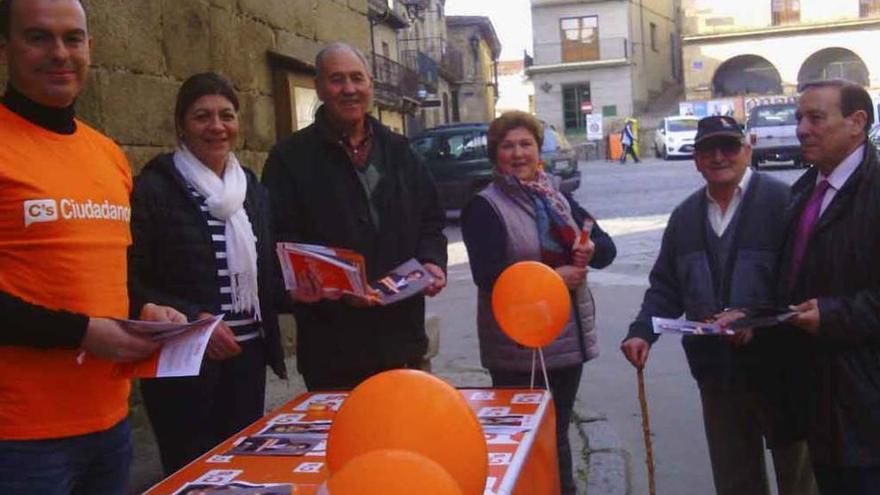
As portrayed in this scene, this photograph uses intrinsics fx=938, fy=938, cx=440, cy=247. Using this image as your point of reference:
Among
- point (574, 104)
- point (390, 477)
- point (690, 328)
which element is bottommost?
point (690, 328)

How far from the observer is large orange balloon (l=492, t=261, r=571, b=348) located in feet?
10.5

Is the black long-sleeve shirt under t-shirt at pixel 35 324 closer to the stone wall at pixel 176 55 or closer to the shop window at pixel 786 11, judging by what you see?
the stone wall at pixel 176 55

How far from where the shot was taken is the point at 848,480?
2957 mm

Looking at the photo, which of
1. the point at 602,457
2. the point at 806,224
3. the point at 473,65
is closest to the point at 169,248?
the point at 806,224

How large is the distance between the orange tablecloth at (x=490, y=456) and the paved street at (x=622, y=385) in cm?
176

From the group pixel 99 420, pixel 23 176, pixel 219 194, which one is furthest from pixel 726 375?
pixel 23 176

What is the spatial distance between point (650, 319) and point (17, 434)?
2.26m

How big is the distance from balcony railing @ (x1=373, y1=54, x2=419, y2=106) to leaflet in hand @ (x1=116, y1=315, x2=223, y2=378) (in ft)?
77.2

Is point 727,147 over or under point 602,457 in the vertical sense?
over

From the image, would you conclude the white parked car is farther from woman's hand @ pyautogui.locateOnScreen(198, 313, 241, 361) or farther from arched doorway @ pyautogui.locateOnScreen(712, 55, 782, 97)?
woman's hand @ pyautogui.locateOnScreen(198, 313, 241, 361)

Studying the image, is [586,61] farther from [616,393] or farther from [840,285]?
[840,285]

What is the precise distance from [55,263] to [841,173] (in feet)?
7.71

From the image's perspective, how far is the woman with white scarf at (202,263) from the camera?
306 centimetres

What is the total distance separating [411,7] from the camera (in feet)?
114
